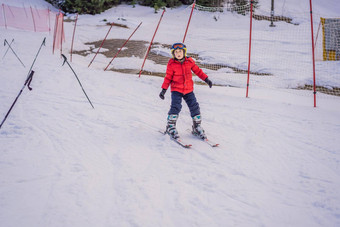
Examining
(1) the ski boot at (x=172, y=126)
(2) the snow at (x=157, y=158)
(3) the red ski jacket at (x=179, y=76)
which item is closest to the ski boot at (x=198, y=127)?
(2) the snow at (x=157, y=158)

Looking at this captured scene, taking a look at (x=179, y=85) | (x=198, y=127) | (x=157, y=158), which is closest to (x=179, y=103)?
(x=179, y=85)

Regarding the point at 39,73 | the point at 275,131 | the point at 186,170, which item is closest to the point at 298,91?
the point at 275,131

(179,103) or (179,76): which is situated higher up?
(179,76)

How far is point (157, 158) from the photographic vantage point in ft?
11.4

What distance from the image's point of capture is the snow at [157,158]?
2445 millimetres

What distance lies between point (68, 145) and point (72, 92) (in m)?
2.91

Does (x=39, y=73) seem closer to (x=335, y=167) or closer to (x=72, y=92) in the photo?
(x=72, y=92)

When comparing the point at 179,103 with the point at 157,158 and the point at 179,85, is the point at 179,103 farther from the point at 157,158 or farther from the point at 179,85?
the point at 157,158

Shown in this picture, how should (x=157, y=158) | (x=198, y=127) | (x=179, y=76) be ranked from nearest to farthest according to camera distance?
(x=157, y=158) → (x=179, y=76) → (x=198, y=127)

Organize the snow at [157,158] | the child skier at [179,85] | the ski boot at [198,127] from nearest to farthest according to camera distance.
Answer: the snow at [157,158]
the child skier at [179,85]
the ski boot at [198,127]

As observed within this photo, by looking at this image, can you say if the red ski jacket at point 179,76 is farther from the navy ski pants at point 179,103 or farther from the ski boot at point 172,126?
the ski boot at point 172,126

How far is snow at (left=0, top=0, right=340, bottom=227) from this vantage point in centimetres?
245

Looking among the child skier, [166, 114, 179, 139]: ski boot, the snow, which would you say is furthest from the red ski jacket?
the snow

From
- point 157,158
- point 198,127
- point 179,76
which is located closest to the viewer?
point 157,158
